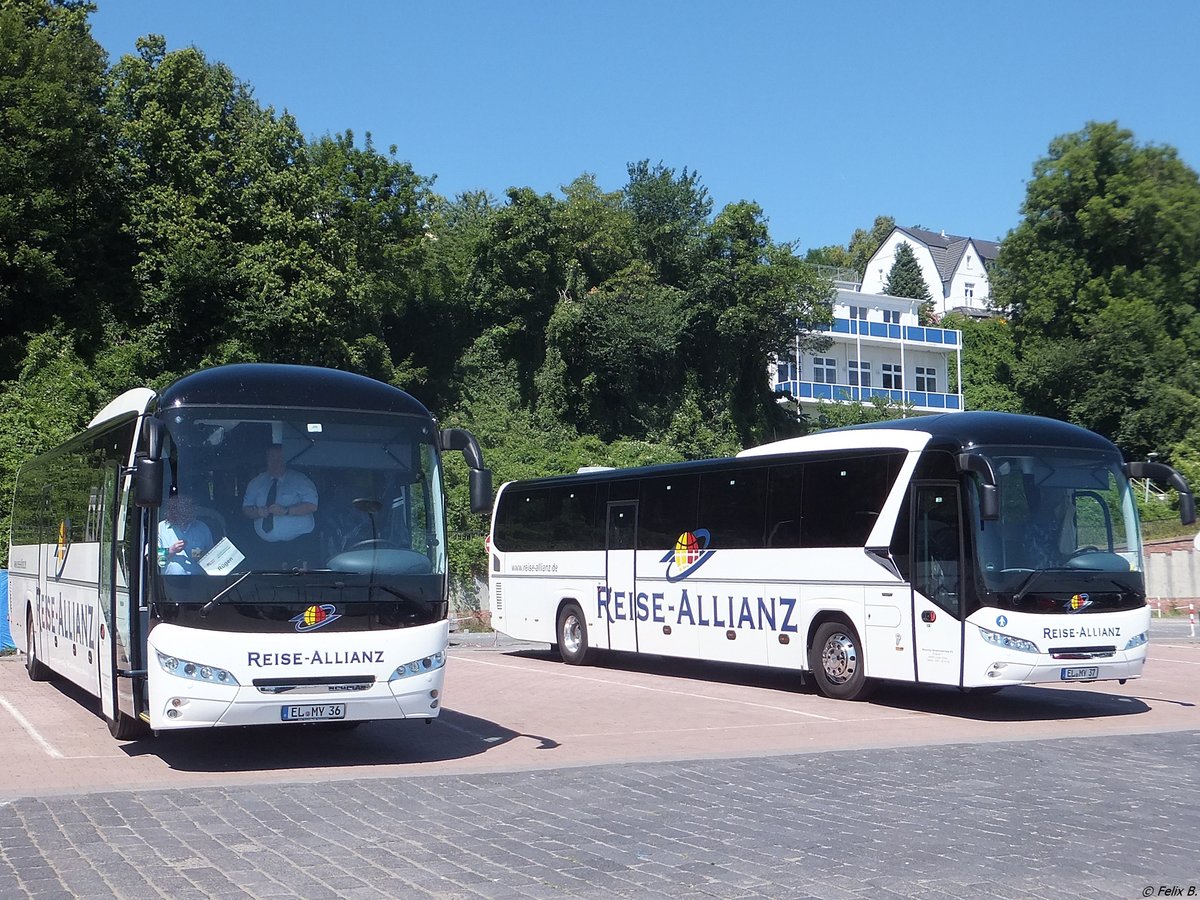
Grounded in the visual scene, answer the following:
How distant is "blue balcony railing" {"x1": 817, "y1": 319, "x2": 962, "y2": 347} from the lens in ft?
252

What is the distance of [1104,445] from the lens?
1548cm

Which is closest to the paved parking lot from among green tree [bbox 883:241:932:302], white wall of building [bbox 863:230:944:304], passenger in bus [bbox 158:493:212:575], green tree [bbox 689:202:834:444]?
passenger in bus [bbox 158:493:212:575]

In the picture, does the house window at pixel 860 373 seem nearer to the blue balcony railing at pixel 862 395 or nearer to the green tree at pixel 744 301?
the blue balcony railing at pixel 862 395

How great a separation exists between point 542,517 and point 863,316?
6256 centimetres

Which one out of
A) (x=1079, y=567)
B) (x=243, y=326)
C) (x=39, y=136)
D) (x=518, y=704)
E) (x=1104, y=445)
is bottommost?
(x=518, y=704)

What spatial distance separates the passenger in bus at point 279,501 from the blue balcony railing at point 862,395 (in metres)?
59.7

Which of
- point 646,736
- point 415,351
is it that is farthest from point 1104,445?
point 415,351

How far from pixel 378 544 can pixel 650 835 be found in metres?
4.05

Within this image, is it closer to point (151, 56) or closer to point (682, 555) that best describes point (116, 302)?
point (151, 56)

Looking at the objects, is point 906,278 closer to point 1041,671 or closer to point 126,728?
point 1041,671

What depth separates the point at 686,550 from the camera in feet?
65.1

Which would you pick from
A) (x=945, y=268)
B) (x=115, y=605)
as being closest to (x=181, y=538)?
(x=115, y=605)

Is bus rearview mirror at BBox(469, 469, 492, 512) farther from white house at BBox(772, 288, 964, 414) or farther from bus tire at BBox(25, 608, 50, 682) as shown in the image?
white house at BBox(772, 288, 964, 414)

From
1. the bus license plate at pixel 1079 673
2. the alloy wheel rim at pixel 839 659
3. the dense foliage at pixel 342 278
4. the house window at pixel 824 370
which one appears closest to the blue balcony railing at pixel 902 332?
the house window at pixel 824 370
